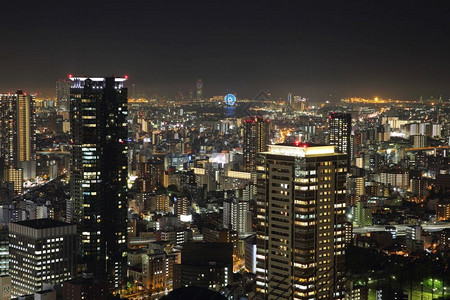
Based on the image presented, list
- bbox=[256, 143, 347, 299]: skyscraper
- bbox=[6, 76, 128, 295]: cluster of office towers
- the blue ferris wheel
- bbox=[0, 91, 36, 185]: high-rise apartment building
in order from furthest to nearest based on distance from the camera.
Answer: bbox=[0, 91, 36, 185]: high-rise apartment building < the blue ferris wheel < bbox=[6, 76, 128, 295]: cluster of office towers < bbox=[256, 143, 347, 299]: skyscraper

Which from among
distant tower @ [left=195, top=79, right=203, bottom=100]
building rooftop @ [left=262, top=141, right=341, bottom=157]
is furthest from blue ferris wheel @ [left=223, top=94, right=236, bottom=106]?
building rooftop @ [left=262, top=141, right=341, bottom=157]

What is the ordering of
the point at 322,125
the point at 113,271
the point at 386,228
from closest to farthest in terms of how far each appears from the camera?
the point at 113,271 < the point at 386,228 < the point at 322,125

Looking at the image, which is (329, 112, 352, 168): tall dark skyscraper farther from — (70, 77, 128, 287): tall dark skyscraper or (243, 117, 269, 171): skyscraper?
(70, 77, 128, 287): tall dark skyscraper

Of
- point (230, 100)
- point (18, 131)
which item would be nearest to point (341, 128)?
point (230, 100)

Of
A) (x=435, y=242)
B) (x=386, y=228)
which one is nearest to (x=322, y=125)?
(x=386, y=228)

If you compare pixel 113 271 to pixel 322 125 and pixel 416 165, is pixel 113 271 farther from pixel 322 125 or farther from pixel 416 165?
pixel 416 165
